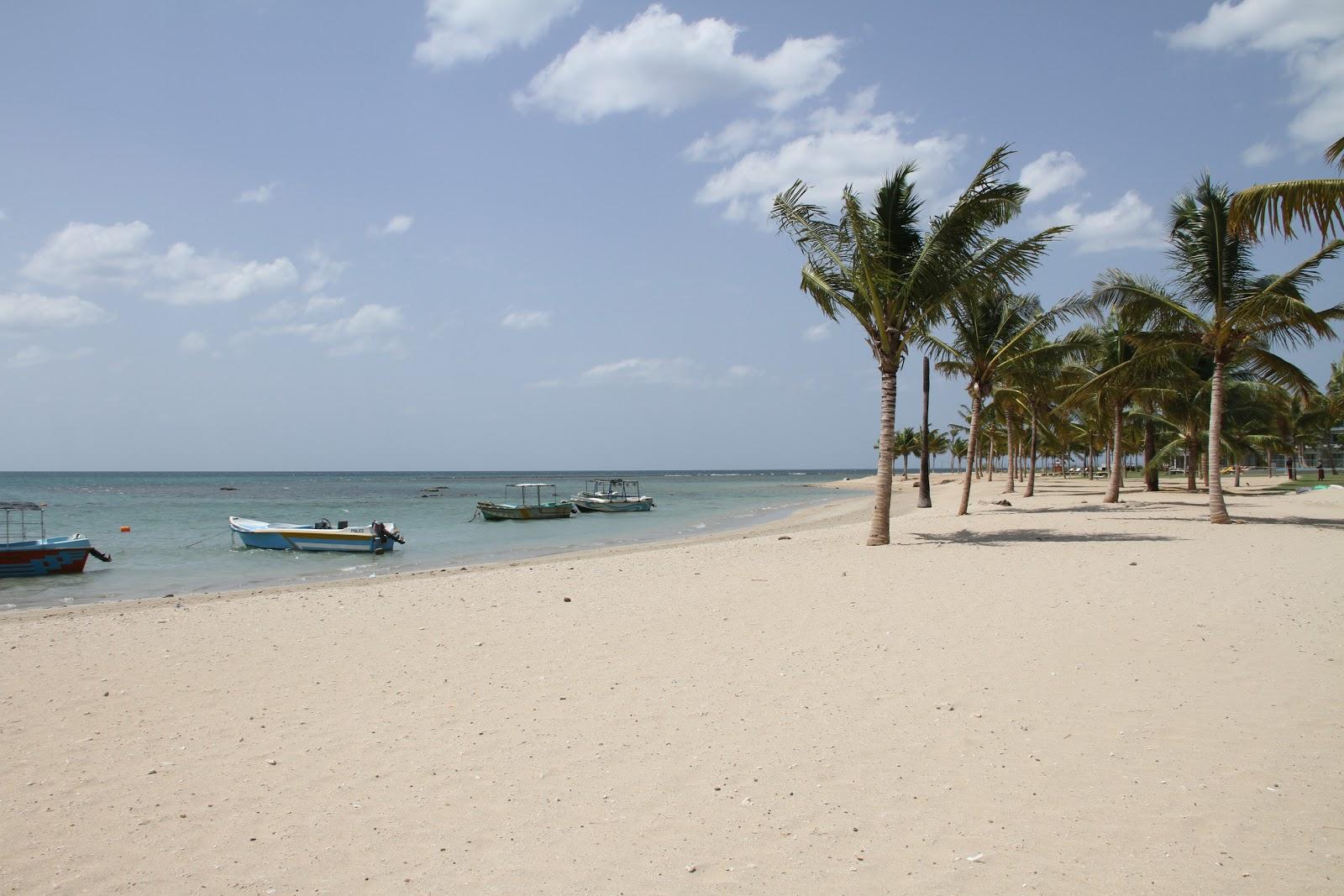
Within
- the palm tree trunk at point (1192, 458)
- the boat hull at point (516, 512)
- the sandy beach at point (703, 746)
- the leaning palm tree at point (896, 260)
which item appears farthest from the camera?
the boat hull at point (516, 512)

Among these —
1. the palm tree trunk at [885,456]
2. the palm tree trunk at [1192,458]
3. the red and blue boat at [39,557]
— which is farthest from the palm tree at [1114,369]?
the red and blue boat at [39,557]

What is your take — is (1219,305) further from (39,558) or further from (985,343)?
(39,558)

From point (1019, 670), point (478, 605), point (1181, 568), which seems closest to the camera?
point (1019, 670)

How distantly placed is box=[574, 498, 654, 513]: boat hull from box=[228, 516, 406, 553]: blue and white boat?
2181cm

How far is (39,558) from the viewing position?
19906mm

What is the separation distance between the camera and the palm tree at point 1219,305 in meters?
16.7

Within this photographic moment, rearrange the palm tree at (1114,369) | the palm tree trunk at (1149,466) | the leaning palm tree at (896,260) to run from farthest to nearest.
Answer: the palm tree trunk at (1149,466)
the palm tree at (1114,369)
the leaning palm tree at (896,260)

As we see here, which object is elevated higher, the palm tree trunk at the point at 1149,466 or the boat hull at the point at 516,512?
the palm tree trunk at the point at 1149,466

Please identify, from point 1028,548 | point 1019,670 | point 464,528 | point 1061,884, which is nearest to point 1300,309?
point 1028,548

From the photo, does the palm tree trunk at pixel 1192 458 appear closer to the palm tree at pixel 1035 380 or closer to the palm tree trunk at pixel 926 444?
the palm tree at pixel 1035 380

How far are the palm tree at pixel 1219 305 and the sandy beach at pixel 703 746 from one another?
957 centimetres

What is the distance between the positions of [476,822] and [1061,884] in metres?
2.75

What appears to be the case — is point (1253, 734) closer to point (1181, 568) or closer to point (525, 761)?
point (525, 761)

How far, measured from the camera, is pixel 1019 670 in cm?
638
